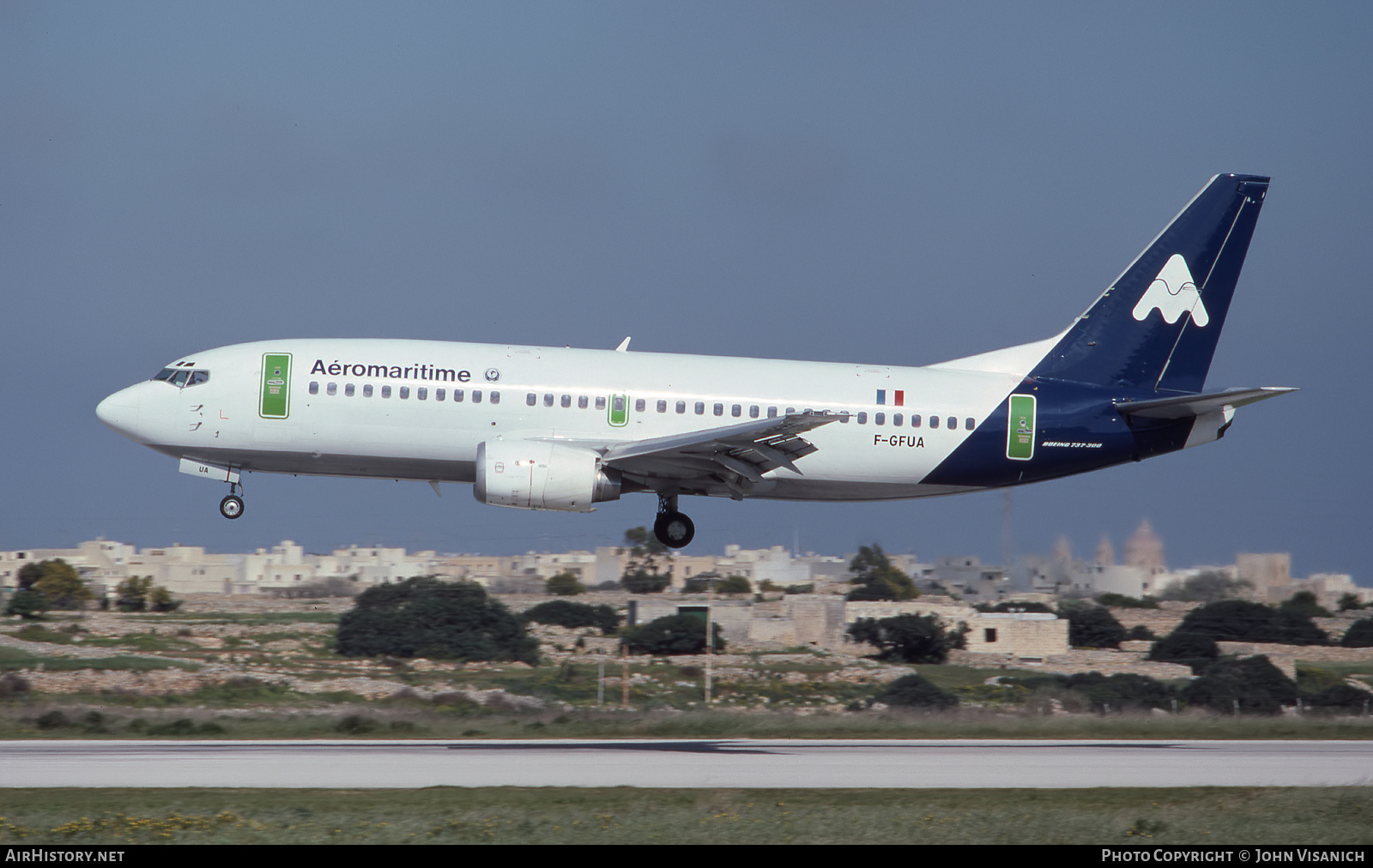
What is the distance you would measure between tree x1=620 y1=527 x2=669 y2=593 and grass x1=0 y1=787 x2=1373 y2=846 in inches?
1365

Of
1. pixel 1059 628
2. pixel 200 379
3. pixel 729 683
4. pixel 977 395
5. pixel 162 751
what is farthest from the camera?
pixel 1059 628

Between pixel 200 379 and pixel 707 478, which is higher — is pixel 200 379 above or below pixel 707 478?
above

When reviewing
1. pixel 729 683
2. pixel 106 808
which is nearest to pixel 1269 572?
pixel 729 683

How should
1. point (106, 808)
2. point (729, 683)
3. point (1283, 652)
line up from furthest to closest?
point (1283, 652)
point (729, 683)
point (106, 808)

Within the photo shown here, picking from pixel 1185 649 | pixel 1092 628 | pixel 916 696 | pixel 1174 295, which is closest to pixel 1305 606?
pixel 1185 649

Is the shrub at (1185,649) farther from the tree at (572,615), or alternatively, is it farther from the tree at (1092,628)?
the tree at (572,615)

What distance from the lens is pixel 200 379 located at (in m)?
29.1

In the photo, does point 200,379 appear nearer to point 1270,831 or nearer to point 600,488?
point 600,488

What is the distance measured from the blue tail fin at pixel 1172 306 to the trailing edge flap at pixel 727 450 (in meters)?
7.54

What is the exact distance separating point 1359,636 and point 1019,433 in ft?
73.1

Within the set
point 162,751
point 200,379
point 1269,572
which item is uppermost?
point 200,379

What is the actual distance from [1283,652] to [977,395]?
20.0 metres

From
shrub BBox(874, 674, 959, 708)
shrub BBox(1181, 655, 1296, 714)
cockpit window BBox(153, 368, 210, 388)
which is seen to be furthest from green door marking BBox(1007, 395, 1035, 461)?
cockpit window BBox(153, 368, 210, 388)

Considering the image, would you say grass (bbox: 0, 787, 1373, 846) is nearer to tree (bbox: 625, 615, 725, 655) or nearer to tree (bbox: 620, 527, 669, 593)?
tree (bbox: 625, 615, 725, 655)
